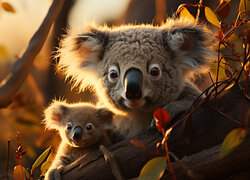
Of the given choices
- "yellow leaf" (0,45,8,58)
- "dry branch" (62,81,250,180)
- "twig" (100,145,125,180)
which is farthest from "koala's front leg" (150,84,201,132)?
"yellow leaf" (0,45,8,58)

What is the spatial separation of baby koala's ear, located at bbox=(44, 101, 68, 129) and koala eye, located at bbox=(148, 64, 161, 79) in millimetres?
766

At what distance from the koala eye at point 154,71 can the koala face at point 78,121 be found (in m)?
0.52

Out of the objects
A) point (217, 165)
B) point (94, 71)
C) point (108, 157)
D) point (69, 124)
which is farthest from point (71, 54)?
point (217, 165)

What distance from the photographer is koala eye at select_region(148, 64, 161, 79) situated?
1.70m

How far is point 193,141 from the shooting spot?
146 cm

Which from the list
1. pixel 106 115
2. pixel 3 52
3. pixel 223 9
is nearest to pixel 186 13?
pixel 223 9

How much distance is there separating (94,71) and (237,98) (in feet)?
3.14

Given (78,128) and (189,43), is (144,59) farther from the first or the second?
(78,128)

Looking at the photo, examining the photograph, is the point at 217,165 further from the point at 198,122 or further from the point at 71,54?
the point at 71,54

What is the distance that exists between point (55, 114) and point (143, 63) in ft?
2.74

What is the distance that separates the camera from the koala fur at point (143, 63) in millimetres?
1686

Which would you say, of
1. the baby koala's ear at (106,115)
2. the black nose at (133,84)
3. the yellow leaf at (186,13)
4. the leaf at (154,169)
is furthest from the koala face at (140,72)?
Result: the leaf at (154,169)

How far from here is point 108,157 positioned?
1.57 m

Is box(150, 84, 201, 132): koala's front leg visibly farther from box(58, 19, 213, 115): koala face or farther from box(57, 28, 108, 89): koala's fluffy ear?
box(57, 28, 108, 89): koala's fluffy ear
